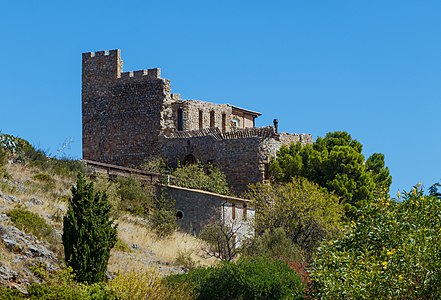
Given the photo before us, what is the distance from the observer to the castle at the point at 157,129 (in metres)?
52.0

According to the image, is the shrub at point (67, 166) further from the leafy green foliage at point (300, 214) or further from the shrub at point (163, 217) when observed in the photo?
the leafy green foliage at point (300, 214)

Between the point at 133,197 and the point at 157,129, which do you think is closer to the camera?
the point at 133,197

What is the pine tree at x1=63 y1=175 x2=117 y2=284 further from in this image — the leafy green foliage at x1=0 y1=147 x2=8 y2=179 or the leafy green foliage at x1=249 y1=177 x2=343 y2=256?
the leafy green foliage at x1=249 y1=177 x2=343 y2=256

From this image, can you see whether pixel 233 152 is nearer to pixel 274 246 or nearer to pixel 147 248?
pixel 274 246

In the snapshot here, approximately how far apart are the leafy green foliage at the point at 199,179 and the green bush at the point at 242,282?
1764cm

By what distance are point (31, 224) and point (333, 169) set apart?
23087 millimetres

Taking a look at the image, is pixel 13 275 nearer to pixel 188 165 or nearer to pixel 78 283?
pixel 78 283

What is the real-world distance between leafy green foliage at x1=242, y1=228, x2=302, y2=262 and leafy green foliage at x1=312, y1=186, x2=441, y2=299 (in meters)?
13.9

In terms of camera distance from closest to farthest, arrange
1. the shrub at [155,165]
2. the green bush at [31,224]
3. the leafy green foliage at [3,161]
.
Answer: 1. the green bush at [31,224]
2. the leafy green foliage at [3,161]
3. the shrub at [155,165]

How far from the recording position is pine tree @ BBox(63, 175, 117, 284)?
28913 millimetres

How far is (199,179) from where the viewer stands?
49375 mm

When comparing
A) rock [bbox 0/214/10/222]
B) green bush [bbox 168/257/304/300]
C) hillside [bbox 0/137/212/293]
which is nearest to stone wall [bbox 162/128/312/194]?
hillside [bbox 0/137/212/293]

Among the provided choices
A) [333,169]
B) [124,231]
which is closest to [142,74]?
[333,169]

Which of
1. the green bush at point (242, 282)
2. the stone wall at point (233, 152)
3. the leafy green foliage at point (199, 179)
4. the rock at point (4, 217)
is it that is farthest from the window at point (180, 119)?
the green bush at point (242, 282)
